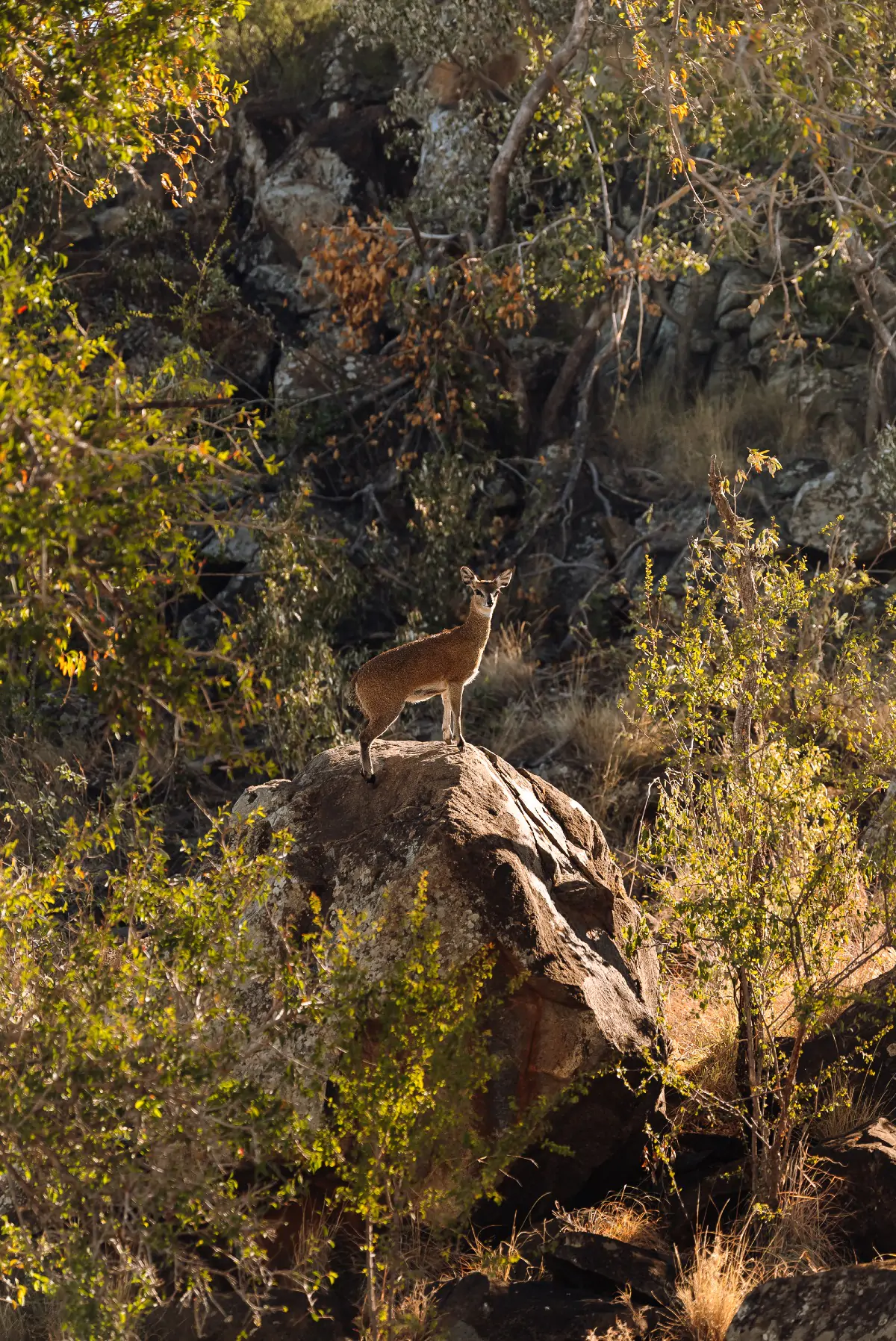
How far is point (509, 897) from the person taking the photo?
6.93 metres

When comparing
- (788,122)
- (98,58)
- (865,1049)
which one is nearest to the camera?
(98,58)

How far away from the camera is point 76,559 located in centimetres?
432

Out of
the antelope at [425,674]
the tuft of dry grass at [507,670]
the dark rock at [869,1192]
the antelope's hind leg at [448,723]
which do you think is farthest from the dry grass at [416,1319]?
the tuft of dry grass at [507,670]

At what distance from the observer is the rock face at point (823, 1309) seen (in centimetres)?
526

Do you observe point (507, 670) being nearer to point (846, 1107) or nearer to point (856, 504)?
point (856, 504)

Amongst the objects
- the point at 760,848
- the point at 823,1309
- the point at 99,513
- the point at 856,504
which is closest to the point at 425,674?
the point at 760,848

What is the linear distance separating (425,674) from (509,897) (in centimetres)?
135

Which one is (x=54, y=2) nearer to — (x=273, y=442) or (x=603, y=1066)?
(x=603, y=1066)

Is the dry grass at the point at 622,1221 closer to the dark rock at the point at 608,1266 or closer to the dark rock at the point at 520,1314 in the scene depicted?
the dark rock at the point at 608,1266

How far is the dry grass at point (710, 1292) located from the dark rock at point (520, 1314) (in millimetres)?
185

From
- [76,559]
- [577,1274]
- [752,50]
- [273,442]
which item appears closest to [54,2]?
[76,559]

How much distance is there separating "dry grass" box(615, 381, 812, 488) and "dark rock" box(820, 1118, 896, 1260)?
9510 mm

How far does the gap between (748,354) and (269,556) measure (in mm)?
6400

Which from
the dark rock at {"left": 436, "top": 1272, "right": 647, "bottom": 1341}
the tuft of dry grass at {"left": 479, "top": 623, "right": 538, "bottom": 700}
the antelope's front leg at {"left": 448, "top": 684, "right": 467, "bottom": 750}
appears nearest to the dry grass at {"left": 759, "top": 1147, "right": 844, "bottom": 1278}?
the dark rock at {"left": 436, "top": 1272, "right": 647, "bottom": 1341}
